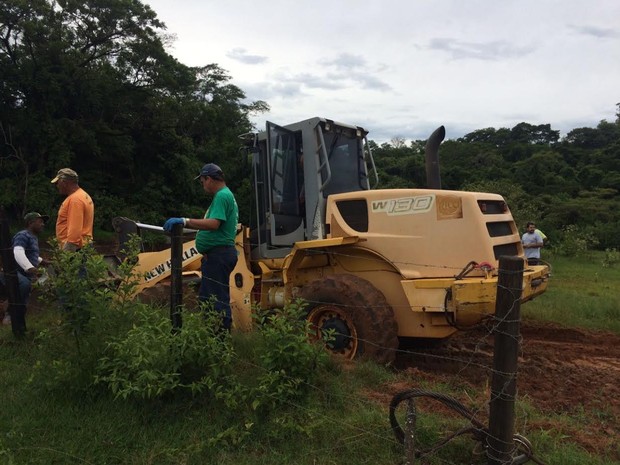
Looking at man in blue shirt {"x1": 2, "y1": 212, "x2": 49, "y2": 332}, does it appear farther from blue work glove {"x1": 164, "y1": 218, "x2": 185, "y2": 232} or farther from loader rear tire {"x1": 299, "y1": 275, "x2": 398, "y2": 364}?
loader rear tire {"x1": 299, "y1": 275, "x2": 398, "y2": 364}

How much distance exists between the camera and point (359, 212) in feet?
19.1

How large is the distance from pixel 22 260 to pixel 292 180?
10.3ft

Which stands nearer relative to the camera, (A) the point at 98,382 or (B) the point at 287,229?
(A) the point at 98,382

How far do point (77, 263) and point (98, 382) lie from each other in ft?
3.01

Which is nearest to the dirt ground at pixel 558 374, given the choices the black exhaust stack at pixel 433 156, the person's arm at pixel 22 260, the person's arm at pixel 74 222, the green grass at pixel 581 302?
the green grass at pixel 581 302

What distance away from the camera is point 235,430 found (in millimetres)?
3604

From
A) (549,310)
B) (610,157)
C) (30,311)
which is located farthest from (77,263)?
(610,157)

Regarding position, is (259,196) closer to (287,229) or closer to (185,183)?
(287,229)

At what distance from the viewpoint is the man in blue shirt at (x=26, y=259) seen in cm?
567

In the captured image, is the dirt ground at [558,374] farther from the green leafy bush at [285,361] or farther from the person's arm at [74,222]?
the person's arm at [74,222]

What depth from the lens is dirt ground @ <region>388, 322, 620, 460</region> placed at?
3.89m

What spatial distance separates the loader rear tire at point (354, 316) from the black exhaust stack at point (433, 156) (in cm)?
169

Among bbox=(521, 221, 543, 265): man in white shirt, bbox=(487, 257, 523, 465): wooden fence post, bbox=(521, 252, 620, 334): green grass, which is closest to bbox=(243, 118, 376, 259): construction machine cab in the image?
bbox=(487, 257, 523, 465): wooden fence post

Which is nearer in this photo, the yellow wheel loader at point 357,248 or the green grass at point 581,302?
the yellow wheel loader at point 357,248
